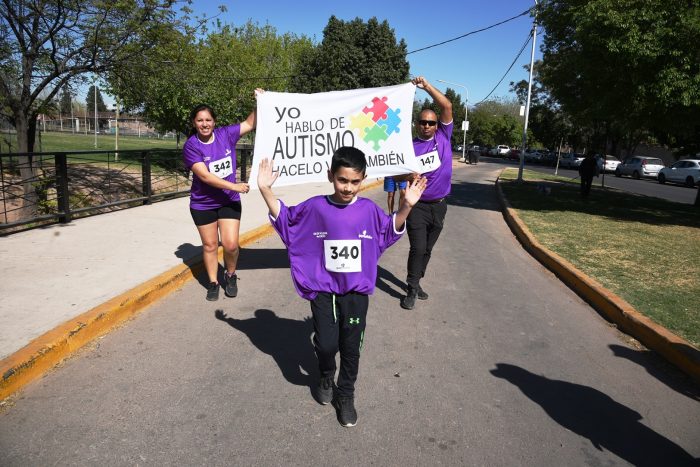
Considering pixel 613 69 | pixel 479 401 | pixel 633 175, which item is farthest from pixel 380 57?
pixel 479 401

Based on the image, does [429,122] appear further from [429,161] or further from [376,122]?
[376,122]

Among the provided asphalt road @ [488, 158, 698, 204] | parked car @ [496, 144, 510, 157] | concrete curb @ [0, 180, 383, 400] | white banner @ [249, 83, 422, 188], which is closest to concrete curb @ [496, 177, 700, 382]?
white banner @ [249, 83, 422, 188]

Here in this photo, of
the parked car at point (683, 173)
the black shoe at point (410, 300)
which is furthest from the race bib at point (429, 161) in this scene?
the parked car at point (683, 173)

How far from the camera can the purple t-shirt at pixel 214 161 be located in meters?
4.73

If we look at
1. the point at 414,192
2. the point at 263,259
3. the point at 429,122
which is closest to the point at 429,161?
the point at 429,122

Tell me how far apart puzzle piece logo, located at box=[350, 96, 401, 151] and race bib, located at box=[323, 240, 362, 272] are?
2.20 m

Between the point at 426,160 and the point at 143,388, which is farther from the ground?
the point at 426,160

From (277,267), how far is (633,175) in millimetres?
35137

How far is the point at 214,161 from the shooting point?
15.8 ft

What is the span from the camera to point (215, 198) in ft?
16.0

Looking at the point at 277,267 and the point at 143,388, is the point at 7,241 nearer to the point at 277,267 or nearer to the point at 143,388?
the point at 277,267

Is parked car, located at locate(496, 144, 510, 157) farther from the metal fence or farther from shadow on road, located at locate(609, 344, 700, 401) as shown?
shadow on road, located at locate(609, 344, 700, 401)

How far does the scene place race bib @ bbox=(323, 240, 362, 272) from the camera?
291cm

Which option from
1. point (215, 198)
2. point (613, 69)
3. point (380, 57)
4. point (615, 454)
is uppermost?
point (380, 57)
